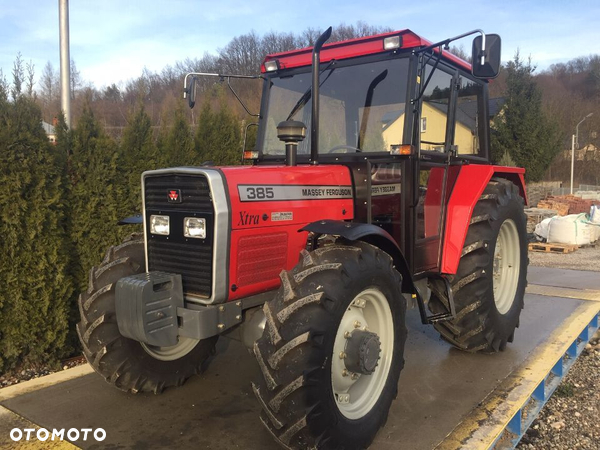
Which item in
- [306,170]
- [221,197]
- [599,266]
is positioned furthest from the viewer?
[599,266]

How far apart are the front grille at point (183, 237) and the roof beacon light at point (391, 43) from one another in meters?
1.66

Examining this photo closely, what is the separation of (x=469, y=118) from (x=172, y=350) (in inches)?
120

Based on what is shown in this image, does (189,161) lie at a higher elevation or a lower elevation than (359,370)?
higher

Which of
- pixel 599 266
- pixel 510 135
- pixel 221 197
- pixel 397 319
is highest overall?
pixel 510 135

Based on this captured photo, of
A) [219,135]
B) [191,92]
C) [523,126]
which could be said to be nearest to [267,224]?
[191,92]

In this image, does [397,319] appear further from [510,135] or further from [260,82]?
[510,135]

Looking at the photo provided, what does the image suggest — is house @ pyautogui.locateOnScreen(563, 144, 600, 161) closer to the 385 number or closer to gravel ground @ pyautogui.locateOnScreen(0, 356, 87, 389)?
gravel ground @ pyautogui.locateOnScreen(0, 356, 87, 389)

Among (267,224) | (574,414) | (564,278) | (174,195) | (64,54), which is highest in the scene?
(64,54)

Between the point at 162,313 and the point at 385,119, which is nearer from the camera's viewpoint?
the point at 162,313

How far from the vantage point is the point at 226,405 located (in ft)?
10.3

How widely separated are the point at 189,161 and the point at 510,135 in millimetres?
22680

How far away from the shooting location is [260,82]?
4047 millimetres

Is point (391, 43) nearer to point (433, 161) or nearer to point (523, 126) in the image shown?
point (433, 161)

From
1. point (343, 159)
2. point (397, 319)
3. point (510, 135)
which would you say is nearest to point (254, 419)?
point (397, 319)
